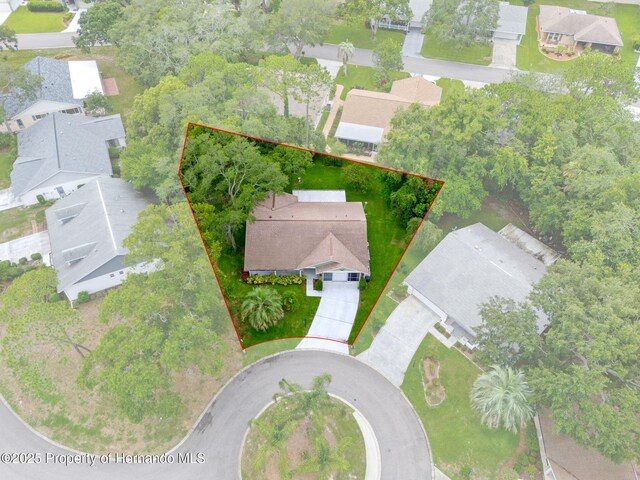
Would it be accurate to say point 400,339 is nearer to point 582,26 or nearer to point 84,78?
point 84,78

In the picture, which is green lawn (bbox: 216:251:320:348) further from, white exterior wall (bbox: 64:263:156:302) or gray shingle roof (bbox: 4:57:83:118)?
gray shingle roof (bbox: 4:57:83:118)

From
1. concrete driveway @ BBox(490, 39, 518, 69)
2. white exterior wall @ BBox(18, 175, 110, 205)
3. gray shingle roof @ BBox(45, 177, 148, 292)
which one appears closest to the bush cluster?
gray shingle roof @ BBox(45, 177, 148, 292)

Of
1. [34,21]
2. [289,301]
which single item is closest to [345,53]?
[289,301]

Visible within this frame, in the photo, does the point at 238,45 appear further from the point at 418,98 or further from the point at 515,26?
the point at 515,26

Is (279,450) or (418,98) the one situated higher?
(418,98)

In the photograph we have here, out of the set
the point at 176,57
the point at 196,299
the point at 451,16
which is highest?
the point at 451,16

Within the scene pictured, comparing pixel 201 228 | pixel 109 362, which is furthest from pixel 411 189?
pixel 109 362
